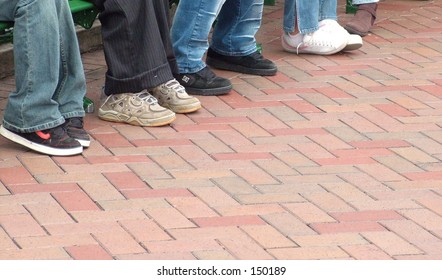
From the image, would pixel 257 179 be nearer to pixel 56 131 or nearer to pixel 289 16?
pixel 56 131

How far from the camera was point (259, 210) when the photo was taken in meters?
4.15

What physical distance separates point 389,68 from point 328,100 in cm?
66

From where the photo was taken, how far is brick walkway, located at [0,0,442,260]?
3.87m

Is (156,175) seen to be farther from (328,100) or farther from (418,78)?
(418,78)

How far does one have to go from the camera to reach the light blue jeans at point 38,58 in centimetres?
451

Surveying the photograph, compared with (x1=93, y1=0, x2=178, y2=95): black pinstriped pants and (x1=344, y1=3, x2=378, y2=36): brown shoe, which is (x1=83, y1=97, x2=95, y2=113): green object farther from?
(x1=344, y1=3, x2=378, y2=36): brown shoe

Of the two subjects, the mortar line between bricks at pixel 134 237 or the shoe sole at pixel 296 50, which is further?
the shoe sole at pixel 296 50

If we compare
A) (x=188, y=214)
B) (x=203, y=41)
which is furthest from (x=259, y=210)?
(x=203, y=41)

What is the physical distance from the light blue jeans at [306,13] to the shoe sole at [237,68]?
1.41 feet

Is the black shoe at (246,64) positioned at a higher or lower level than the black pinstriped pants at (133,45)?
lower

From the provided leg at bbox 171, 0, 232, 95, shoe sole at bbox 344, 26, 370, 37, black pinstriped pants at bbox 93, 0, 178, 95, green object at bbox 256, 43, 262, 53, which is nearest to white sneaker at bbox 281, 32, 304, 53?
green object at bbox 256, 43, 262, 53

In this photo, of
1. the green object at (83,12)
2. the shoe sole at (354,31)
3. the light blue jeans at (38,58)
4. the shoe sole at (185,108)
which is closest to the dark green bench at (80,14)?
the green object at (83,12)

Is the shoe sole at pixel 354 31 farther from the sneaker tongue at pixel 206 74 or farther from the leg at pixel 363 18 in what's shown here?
the sneaker tongue at pixel 206 74

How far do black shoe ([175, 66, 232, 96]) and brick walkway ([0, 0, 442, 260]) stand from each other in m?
0.07
